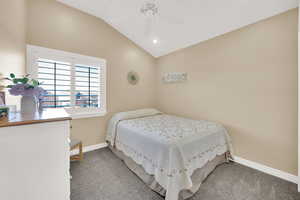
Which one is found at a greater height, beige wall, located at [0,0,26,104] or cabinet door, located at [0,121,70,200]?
beige wall, located at [0,0,26,104]

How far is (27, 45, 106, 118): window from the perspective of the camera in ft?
7.50

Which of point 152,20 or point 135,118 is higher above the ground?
point 152,20

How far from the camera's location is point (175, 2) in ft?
7.04

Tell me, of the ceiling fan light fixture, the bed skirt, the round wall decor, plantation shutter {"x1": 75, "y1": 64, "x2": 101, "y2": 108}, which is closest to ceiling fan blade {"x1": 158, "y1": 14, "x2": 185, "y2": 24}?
the ceiling fan light fixture

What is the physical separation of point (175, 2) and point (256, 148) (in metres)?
2.92

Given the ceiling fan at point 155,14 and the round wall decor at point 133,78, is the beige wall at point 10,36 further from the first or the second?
the round wall decor at point 133,78

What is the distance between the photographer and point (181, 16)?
7.89 ft

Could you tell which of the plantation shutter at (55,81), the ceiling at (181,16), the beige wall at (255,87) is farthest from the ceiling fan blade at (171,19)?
the plantation shutter at (55,81)

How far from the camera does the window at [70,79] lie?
90.0 inches

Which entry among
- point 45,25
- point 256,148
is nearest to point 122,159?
point 256,148

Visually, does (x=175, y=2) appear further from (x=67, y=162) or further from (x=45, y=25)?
(x=67, y=162)

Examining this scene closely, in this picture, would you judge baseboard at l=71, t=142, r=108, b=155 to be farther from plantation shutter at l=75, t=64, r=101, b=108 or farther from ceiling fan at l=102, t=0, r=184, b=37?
ceiling fan at l=102, t=0, r=184, b=37

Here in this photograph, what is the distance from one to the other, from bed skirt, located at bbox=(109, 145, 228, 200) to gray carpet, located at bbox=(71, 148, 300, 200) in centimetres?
6

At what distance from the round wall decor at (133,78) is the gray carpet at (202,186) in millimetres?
2098
